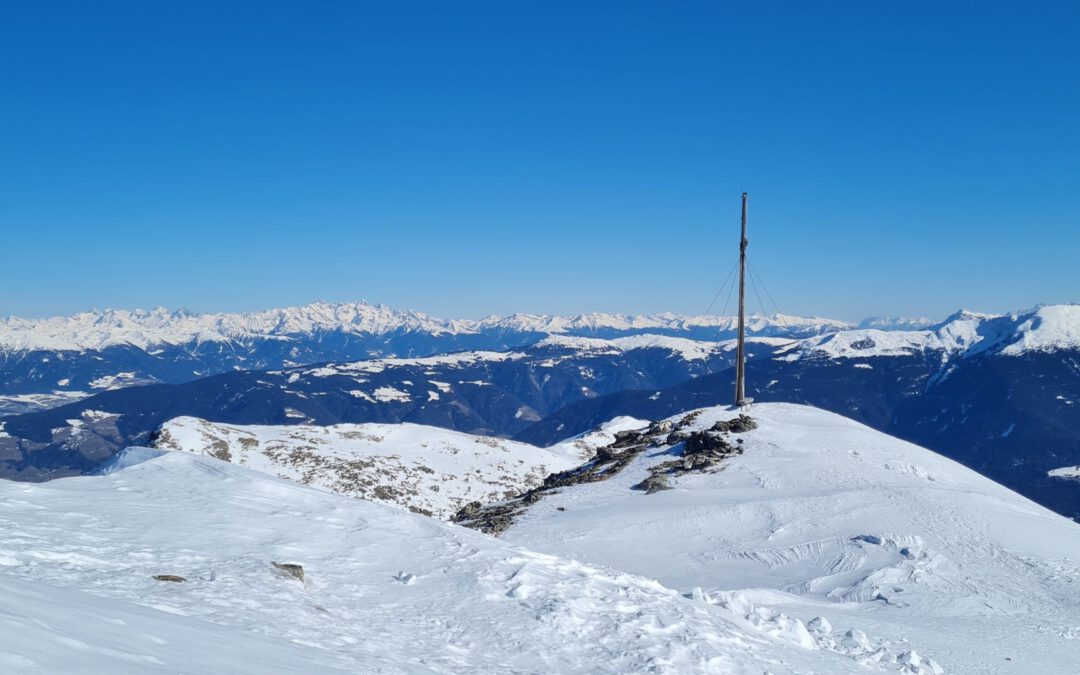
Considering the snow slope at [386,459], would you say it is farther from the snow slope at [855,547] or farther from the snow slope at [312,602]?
the snow slope at [312,602]

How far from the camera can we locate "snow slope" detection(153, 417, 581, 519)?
2653 inches

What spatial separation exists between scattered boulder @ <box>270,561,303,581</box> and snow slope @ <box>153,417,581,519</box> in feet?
156

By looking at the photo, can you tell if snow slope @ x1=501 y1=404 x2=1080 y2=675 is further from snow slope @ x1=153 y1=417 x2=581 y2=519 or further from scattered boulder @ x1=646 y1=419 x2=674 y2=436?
snow slope @ x1=153 y1=417 x2=581 y2=519

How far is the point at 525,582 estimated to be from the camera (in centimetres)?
1170

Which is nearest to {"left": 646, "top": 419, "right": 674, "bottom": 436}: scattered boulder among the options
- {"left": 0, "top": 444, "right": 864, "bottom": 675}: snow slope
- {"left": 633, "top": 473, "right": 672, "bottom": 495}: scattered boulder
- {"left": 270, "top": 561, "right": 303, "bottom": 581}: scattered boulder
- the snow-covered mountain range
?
{"left": 633, "top": 473, "right": 672, "bottom": 495}: scattered boulder

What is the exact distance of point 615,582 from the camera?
12.2 metres

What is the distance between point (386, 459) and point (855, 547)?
68035 mm

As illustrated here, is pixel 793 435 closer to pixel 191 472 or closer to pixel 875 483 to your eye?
pixel 875 483

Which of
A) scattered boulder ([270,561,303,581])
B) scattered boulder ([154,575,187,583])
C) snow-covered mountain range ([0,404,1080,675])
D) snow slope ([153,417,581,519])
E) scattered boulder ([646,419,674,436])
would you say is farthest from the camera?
snow slope ([153,417,581,519])

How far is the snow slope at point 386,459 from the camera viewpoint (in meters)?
67.4

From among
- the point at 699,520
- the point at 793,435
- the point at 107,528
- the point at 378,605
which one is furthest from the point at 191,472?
the point at 793,435

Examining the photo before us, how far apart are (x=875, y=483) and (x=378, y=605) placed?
20728 mm

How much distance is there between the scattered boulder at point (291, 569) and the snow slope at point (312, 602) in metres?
0.14

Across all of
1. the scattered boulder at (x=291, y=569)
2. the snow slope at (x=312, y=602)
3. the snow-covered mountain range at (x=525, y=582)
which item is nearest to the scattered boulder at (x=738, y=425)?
the snow-covered mountain range at (x=525, y=582)
